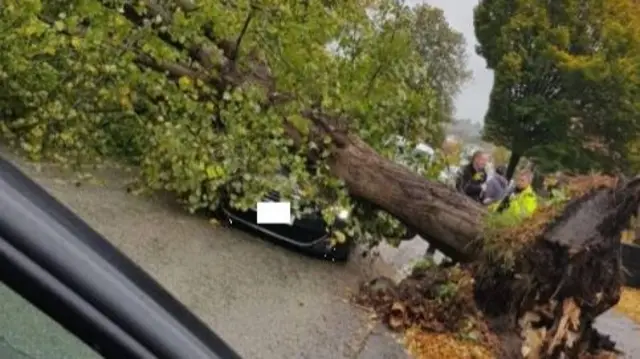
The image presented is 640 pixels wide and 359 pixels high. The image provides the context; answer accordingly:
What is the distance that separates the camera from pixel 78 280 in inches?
32.4

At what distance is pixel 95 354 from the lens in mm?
886

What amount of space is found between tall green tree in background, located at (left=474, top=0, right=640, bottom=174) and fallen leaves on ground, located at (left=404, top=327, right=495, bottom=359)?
2037 cm

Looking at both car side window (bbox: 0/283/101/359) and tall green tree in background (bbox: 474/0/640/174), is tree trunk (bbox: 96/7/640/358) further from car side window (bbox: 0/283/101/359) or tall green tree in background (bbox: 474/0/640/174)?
tall green tree in background (bbox: 474/0/640/174)

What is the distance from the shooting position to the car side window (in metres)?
0.89

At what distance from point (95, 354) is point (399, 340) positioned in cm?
622

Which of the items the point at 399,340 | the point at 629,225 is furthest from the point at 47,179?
the point at 629,225

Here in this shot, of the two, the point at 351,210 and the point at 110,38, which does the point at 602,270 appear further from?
the point at 110,38

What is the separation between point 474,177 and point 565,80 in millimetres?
19523

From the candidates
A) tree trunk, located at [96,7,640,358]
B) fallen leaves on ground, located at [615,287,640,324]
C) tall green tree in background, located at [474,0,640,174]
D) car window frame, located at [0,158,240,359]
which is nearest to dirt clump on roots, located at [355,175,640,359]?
tree trunk, located at [96,7,640,358]

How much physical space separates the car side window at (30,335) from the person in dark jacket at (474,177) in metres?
8.58

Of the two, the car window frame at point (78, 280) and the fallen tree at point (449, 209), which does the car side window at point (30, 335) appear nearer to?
the car window frame at point (78, 280)

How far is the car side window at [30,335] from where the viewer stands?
0.89 metres

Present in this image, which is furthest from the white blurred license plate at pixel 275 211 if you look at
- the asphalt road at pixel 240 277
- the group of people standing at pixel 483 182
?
the group of people standing at pixel 483 182

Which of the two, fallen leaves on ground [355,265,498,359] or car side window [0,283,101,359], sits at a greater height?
car side window [0,283,101,359]
